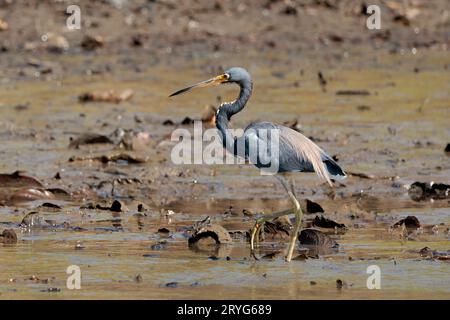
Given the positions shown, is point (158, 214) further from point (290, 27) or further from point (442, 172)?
point (290, 27)

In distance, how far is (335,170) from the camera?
9328 millimetres

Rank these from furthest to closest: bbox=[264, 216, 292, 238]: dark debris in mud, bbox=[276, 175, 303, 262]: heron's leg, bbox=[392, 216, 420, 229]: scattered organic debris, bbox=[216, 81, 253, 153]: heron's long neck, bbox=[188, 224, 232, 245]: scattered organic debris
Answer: bbox=[392, 216, 420, 229]: scattered organic debris → bbox=[264, 216, 292, 238]: dark debris in mud → bbox=[216, 81, 253, 153]: heron's long neck → bbox=[188, 224, 232, 245]: scattered organic debris → bbox=[276, 175, 303, 262]: heron's leg

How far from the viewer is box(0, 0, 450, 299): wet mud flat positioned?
8.27m

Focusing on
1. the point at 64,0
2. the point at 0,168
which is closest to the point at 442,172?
the point at 0,168

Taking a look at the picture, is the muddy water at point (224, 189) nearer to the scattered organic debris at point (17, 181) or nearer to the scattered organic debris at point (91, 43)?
the scattered organic debris at point (17, 181)

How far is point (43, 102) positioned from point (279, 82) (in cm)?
340

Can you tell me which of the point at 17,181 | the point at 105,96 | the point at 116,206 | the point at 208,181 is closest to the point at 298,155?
the point at 116,206

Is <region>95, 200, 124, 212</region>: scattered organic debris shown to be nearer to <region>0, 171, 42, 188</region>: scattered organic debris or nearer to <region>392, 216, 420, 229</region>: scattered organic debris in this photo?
<region>0, 171, 42, 188</region>: scattered organic debris

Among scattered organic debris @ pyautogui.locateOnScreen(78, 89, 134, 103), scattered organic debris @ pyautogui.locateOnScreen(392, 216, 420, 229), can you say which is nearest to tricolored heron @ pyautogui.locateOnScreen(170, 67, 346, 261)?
scattered organic debris @ pyautogui.locateOnScreen(392, 216, 420, 229)

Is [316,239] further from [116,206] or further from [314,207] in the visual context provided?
[116,206]

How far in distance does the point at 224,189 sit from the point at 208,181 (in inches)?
12.8

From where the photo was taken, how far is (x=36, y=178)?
11.7m

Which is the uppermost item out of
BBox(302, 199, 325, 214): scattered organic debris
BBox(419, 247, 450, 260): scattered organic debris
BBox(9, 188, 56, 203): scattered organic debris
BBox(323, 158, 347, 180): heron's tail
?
BBox(323, 158, 347, 180): heron's tail

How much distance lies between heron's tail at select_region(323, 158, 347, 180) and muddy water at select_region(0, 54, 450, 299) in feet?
1.60
